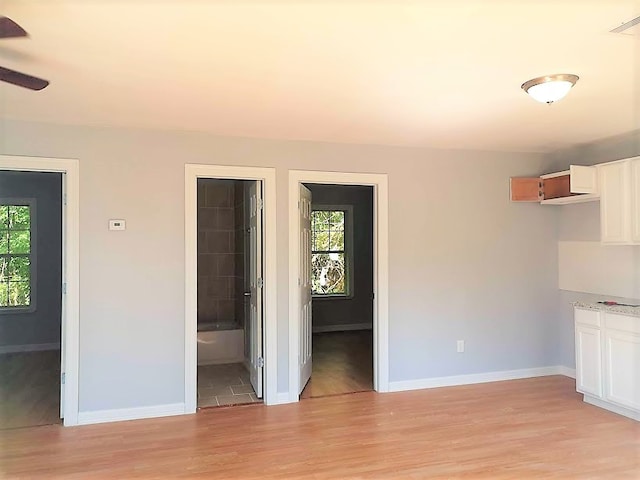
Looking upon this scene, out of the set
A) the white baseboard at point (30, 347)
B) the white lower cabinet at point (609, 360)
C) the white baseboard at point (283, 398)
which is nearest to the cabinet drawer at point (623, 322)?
the white lower cabinet at point (609, 360)

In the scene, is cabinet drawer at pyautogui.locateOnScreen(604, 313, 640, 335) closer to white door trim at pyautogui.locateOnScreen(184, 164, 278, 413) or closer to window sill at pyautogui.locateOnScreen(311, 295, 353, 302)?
white door trim at pyautogui.locateOnScreen(184, 164, 278, 413)

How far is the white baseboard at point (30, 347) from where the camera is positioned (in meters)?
6.86

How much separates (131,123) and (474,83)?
251cm

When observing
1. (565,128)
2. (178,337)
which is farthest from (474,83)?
(178,337)

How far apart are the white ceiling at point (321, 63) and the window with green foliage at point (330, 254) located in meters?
4.42

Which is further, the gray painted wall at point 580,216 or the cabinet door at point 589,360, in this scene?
the gray painted wall at point 580,216

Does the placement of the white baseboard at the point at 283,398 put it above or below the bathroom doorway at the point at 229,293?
below

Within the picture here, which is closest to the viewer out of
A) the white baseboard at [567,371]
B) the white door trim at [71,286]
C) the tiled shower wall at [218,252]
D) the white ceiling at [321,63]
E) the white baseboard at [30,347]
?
the white ceiling at [321,63]

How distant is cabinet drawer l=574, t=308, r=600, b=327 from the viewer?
423 centimetres

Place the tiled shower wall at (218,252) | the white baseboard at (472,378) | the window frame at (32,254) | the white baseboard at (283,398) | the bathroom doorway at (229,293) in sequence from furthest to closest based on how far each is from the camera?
1. the window frame at (32,254)
2. the tiled shower wall at (218,252)
3. the white baseboard at (472,378)
4. the bathroom doorway at (229,293)
5. the white baseboard at (283,398)

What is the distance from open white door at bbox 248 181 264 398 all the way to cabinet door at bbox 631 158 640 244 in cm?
313

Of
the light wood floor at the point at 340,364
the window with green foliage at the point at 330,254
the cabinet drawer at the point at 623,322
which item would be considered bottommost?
the light wood floor at the point at 340,364

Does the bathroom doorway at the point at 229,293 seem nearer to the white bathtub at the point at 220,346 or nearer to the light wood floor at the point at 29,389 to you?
the white bathtub at the point at 220,346

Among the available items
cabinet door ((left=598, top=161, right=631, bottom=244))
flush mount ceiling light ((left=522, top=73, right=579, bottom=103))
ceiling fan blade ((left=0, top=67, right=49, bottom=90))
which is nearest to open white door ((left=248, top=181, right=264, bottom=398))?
ceiling fan blade ((left=0, top=67, right=49, bottom=90))
